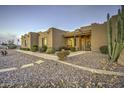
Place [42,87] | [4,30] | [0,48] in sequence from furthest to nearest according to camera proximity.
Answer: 1. [0,48]
2. [4,30]
3. [42,87]

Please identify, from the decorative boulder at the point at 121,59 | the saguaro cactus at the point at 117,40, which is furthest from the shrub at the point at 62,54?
the decorative boulder at the point at 121,59

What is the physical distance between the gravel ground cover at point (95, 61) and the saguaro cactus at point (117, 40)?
0.16 meters

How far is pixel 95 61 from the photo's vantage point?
3.22 m

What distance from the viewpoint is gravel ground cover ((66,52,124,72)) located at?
3117 mm

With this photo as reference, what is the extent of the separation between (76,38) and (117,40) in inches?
41.2

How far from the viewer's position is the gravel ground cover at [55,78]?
2.90m

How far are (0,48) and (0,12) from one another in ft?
2.83

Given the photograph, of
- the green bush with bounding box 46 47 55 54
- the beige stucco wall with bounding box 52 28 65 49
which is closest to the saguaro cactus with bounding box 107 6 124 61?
the beige stucco wall with bounding box 52 28 65 49

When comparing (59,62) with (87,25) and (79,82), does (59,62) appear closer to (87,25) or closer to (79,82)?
(79,82)

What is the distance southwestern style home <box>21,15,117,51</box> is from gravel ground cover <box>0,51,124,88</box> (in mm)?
710

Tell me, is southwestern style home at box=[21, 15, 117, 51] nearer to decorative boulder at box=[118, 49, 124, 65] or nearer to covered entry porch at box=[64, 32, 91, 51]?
covered entry porch at box=[64, 32, 91, 51]

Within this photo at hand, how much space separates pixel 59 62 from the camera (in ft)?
10.7

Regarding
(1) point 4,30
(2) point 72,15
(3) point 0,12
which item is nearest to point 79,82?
(2) point 72,15
